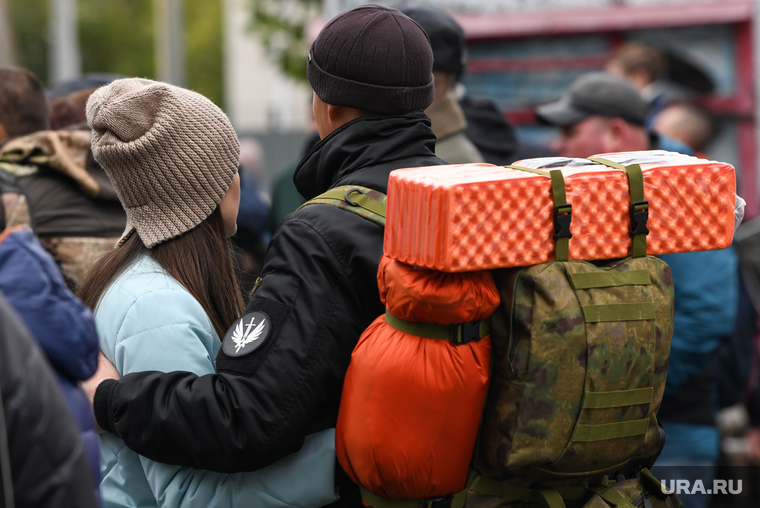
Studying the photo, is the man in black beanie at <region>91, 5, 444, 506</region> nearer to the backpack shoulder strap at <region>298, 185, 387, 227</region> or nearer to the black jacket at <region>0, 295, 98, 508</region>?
the backpack shoulder strap at <region>298, 185, 387, 227</region>

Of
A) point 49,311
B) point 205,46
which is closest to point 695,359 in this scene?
point 49,311

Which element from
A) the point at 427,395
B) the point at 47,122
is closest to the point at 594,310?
the point at 427,395

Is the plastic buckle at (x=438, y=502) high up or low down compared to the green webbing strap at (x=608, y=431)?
down

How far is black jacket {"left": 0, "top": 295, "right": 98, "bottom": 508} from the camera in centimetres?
125

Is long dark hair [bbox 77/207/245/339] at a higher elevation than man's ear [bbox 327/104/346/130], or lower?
lower

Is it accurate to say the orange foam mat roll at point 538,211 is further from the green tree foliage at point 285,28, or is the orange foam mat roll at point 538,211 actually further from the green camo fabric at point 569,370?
the green tree foliage at point 285,28

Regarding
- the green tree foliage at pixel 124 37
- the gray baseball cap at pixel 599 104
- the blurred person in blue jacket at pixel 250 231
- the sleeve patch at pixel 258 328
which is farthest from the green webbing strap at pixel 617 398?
the green tree foliage at pixel 124 37

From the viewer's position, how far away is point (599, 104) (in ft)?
14.1

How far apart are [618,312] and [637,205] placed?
267 millimetres

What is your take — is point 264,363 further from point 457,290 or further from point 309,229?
point 457,290

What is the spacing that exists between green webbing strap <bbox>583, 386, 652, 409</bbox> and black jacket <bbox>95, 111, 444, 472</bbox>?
22.1 inches

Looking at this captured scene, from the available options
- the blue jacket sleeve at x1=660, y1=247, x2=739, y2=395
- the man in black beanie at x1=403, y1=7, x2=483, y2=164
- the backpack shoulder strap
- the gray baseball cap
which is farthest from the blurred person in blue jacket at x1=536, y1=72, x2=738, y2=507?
the backpack shoulder strap

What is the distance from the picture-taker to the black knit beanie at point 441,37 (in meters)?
3.81

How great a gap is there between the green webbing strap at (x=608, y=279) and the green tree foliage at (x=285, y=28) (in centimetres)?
1483
